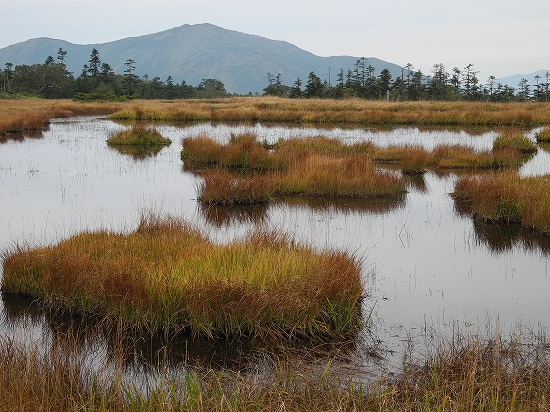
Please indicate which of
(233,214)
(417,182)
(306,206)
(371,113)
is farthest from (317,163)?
(371,113)

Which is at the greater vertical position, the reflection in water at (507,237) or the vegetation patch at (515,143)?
the vegetation patch at (515,143)

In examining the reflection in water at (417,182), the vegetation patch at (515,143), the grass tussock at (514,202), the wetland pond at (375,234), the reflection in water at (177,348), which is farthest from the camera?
the vegetation patch at (515,143)

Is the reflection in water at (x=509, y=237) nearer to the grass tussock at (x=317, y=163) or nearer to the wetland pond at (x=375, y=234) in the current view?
the wetland pond at (x=375, y=234)

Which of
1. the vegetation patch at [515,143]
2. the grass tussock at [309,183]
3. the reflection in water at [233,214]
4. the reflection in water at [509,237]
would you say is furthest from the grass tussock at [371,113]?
the reflection in water at [233,214]

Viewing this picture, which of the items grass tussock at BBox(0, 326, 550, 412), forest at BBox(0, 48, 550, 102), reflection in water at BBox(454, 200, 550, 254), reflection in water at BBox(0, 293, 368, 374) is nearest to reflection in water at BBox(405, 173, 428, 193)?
reflection in water at BBox(454, 200, 550, 254)

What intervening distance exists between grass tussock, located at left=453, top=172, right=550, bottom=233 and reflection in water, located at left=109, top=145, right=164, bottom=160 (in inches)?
580

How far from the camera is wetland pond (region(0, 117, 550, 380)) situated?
758 centimetres

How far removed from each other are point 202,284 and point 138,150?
818 inches

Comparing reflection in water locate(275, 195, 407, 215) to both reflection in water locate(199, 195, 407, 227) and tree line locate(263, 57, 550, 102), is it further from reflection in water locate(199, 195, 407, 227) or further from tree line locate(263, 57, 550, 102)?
tree line locate(263, 57, 550, 102)

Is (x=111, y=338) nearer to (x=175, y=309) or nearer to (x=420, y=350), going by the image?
(x=175, y=309)

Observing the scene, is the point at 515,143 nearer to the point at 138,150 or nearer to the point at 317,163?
the point at 317,163

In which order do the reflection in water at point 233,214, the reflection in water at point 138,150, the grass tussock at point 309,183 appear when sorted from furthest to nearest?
the reflection in water at point 138,150 < the grass tussock at point 309,183 < the reflection in water at point 233,214

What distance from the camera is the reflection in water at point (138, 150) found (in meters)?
25.3

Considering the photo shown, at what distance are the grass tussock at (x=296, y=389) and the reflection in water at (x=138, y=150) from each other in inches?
781
